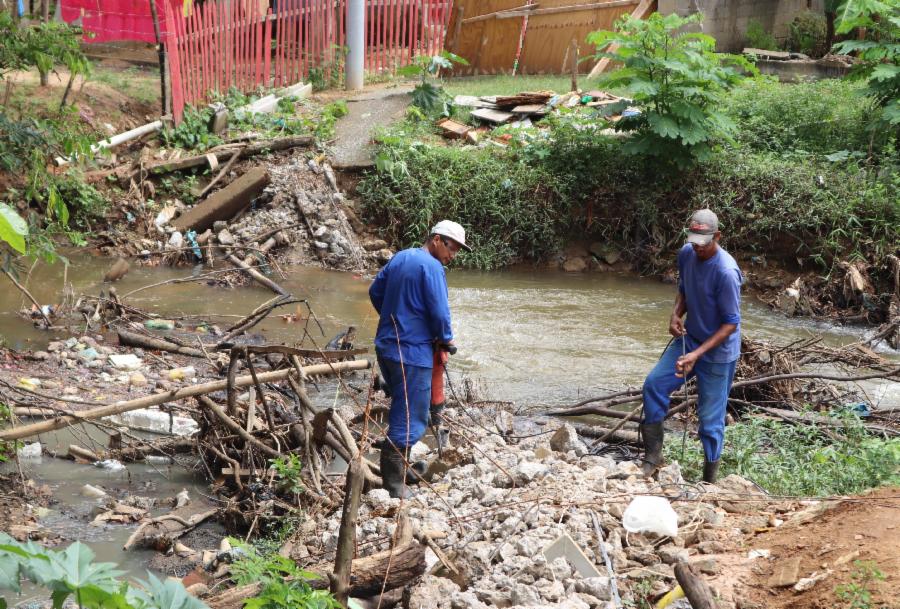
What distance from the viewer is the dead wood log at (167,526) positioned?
16.1 feet

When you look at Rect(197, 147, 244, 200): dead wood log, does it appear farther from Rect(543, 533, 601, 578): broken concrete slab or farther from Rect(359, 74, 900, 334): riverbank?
Rect(543, 533, 601, 578): broken concrete slab

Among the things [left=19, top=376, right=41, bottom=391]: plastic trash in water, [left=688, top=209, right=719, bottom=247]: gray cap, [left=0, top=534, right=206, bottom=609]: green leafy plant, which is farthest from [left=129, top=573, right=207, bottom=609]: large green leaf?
[left=19, top=376, right=41, bottom=391]: plastic trash in water

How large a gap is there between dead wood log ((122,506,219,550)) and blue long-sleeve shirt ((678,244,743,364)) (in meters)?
3.18

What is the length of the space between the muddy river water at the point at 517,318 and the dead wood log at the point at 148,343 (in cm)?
77

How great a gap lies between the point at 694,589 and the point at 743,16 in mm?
17294

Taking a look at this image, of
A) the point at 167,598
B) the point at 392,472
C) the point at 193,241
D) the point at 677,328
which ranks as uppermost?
the point at 167,598

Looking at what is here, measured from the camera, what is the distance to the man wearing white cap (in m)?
5.29

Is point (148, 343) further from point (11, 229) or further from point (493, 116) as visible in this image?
point (493, 116)

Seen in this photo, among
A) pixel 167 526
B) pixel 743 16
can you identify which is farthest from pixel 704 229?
pixel 743 16

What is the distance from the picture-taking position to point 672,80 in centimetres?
1170

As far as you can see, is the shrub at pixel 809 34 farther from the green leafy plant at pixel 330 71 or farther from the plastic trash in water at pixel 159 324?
the plastic trash in water at pixel 159 324

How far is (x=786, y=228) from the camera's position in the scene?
12.0m

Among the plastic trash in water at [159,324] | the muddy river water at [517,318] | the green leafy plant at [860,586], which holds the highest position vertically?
the green leafy plant at [860,586]

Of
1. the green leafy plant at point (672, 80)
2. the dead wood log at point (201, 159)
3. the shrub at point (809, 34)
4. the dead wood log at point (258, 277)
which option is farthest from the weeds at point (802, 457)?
the shrub at point (809, 34)
